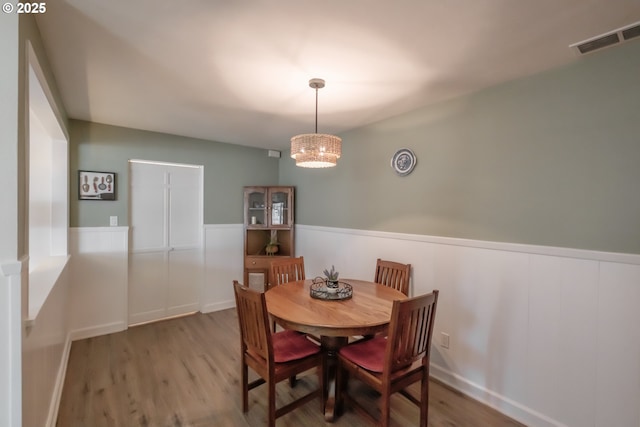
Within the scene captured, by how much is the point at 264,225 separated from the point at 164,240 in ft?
4.14

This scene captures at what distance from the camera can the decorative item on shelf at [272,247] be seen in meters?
4.04

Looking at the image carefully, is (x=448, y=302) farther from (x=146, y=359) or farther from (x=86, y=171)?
(x=86, y=171)

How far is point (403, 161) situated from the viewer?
9.02 ft

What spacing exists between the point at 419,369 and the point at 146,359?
8.05 ft

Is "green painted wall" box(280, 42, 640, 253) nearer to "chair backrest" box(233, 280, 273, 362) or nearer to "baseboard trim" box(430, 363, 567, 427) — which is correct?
"baseboard trim" box(430, 363, 567, 427)

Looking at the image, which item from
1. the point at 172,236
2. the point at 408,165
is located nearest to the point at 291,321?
the point at 408,165

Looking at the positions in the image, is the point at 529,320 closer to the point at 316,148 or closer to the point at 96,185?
the point at 316,148

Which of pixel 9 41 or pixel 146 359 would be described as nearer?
pixel 9 41

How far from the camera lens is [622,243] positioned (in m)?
1.62

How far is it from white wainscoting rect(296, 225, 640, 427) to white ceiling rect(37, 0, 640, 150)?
4.10 feet

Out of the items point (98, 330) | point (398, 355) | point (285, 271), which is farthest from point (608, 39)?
point (98, 330)

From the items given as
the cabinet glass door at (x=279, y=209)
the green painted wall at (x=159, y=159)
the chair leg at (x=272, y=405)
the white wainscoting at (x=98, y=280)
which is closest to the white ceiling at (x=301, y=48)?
the green painted wall at (x=159, y=159)

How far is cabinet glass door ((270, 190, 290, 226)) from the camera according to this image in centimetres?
403

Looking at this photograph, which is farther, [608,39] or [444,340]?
[444,340]
